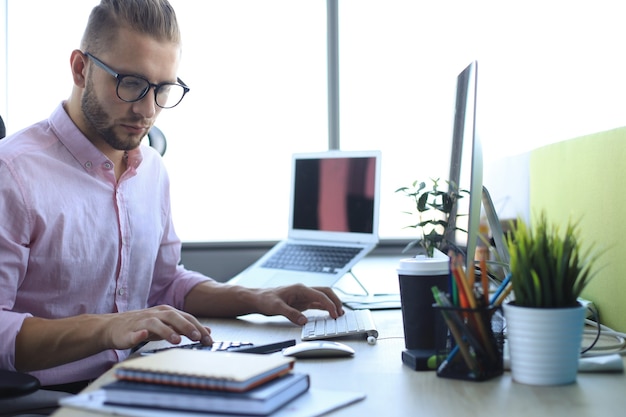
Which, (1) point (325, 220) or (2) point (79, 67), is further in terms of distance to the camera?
(1) point (325, 220)

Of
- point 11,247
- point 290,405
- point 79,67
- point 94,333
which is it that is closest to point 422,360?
point 290,405

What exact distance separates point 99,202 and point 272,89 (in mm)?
1585

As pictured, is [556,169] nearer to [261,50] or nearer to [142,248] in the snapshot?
[142,248]

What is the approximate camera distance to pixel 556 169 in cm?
159

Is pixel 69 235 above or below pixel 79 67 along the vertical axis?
below

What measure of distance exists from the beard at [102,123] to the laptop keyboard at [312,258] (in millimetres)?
691

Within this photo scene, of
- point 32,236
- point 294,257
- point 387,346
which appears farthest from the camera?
point 294,257

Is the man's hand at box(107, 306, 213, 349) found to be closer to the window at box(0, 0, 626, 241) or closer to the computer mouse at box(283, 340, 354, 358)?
the computer mouse at box(283, 340, 354, 358)

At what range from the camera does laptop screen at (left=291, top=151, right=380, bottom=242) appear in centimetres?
227

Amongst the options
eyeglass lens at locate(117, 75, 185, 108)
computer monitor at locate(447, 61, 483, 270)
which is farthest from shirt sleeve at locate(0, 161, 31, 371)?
computer monitor at locate(447, 61, 483, 270)

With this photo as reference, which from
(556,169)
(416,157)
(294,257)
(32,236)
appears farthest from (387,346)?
(416,157)

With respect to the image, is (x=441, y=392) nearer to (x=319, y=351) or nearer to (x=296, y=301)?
(x=319, y=351)

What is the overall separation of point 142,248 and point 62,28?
172 centimetres

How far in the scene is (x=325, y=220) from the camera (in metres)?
2.37
